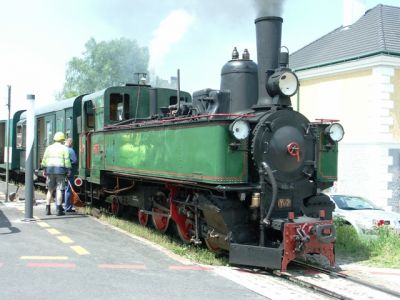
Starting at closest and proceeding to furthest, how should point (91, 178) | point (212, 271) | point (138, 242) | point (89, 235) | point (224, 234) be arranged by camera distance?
point (212, 271) → point (224, 234) → point (138, 242) → point (89, 235) → point (91, 178)

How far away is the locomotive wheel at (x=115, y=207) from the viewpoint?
10.7 m

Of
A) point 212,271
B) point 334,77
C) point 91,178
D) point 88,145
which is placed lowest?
point 212,271

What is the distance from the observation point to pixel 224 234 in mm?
6688

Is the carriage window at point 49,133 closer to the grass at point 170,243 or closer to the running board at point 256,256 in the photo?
the grass at point 170,243

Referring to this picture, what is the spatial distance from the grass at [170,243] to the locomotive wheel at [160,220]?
0.33 ft

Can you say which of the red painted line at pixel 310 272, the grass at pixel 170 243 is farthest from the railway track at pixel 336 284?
the grass at pixel 170 243

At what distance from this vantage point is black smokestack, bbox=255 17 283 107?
6.90 m

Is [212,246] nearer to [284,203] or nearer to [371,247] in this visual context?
[284,203]

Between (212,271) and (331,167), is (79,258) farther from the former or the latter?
(331,167)

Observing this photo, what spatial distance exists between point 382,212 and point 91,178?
6.21 metres

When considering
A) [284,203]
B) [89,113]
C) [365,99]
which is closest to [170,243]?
[284,203]

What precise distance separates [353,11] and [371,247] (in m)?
12.6

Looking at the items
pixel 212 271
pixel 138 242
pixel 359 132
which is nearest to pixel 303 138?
pixel 212 271

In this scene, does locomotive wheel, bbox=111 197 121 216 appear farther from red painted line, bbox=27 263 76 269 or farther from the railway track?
the railway track
